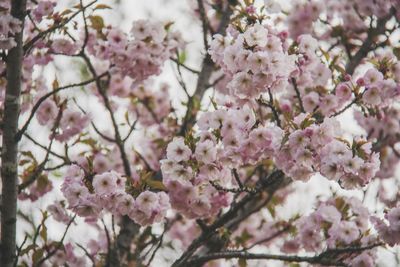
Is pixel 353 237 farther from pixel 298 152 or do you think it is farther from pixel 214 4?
pixel 214 4

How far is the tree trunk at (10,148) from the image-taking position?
2945 millimetres

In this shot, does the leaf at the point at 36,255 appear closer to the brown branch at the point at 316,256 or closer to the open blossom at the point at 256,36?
the brown branch at the point at 316,256

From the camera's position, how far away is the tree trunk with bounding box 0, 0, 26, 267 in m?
2.95

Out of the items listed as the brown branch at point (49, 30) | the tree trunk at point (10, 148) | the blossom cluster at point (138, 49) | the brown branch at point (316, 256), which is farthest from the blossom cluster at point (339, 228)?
the brown branch at point (49, 30)

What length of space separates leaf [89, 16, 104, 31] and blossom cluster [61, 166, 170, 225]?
130cm

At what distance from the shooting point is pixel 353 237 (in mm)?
3465

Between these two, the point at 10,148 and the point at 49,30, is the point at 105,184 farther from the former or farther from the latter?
the point at 49,30

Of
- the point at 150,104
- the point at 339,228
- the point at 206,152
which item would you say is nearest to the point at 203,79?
the point at 150,104

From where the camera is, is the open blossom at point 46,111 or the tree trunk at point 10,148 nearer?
the tree trunk at point 10,148

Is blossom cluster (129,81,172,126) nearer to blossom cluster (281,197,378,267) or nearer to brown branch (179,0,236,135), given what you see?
brown branch (179,0,236,135)

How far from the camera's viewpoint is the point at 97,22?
383cm

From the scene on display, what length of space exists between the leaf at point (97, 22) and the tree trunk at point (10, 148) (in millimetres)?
884

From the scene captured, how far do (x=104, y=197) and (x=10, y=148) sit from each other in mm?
604

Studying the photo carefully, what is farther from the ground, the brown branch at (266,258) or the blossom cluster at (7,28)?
the blossom cluster at (7,28)
